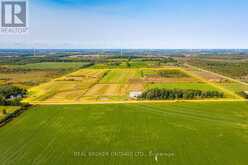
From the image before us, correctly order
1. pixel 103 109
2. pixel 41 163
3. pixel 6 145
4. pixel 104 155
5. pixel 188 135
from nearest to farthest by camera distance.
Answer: pixel 41 163, pixel 104 155, pixel 6 145, pixel 188 135, pixel 103 109

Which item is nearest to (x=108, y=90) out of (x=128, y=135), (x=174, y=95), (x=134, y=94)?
(x=134, y=94)

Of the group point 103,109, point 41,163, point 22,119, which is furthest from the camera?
point 103,109

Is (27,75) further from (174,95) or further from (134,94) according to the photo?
(174,95)

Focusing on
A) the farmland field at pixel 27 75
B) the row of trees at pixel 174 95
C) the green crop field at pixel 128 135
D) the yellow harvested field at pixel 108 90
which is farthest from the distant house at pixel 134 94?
the farmland field at pixel 27 75

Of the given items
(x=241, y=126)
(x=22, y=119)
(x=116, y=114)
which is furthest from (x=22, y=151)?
(x=241, y=126)

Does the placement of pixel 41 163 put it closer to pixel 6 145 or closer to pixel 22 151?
pixel 22 151

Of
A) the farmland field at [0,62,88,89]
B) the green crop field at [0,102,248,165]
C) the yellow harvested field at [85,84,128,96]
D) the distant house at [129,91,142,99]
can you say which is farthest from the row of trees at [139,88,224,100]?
the farmland field at [0,62,88,89]

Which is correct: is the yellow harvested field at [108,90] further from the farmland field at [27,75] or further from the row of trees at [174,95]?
the farmland field at [27,75]

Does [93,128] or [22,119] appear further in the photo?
[22,119]
